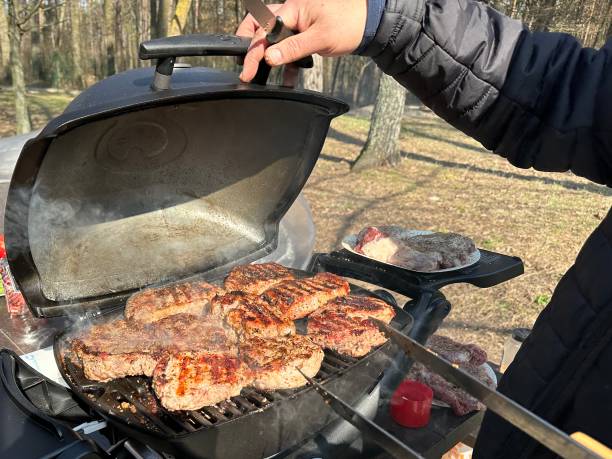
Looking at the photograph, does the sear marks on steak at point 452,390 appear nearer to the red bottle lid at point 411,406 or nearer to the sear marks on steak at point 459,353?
the sear marks on steak at point 459,353

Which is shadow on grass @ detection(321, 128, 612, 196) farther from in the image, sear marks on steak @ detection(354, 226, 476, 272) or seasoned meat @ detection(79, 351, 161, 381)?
seasoned meat @ detection(79, 351, 161, 381)

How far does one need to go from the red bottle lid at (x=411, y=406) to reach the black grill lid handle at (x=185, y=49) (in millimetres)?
1457

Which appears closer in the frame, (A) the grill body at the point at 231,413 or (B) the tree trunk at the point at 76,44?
(A) the grill body at the point at 231,413

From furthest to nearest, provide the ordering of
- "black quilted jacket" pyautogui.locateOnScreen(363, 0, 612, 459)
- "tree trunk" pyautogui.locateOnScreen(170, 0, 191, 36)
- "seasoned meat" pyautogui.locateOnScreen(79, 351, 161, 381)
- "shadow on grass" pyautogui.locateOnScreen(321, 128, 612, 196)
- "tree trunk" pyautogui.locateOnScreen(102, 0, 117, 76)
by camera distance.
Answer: "tree trunk" pyautogui.locateOnScreen(102, 0, 117, 76) < "tree trunk" pyautogui.locateOnScreen(170, 0, 191, 36) < "shadow on grass" pyautogui.locateOnScreen(321, 128, 612, 196) < "seasoned meat" pyautogui.locateOnScreen(79, 351, 161, 381) < "black quilted jacket" pyautogui.locateOnScreen(363, 0, 612, 459)

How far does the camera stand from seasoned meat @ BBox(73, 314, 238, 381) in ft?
5.83

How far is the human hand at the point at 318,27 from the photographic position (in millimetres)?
1530

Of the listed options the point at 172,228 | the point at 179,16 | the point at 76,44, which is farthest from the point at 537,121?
the point at 76,44

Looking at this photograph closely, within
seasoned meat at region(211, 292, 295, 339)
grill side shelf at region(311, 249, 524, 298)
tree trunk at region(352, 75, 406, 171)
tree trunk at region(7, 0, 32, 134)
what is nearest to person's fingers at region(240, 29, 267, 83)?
seasoned meat at region(211, 292, 295, 339)

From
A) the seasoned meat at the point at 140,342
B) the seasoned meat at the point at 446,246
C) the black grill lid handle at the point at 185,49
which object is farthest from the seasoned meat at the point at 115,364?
the seasoned meat at the point at 446,246

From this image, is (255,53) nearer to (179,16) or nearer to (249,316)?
(249,316)

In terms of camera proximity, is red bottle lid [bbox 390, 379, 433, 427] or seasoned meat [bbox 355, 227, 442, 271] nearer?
red bottle lid [bbox 390, 379, 433, 427]

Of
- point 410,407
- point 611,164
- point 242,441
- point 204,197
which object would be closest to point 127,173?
point 204,197

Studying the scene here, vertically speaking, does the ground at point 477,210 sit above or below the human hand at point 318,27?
below

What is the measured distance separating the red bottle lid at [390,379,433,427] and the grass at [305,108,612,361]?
8.80 feet
